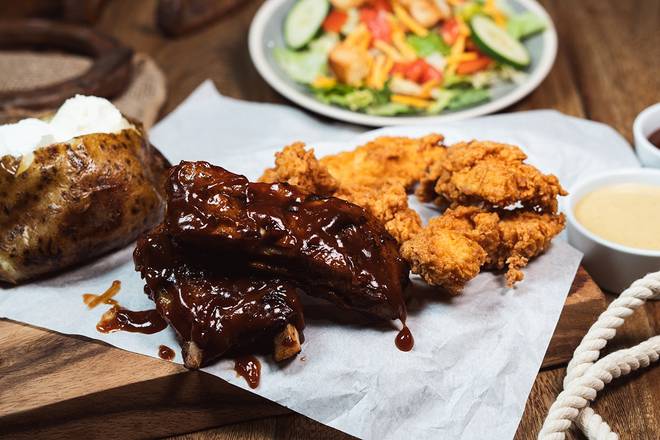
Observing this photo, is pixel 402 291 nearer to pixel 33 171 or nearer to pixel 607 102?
→ pixel 33 171

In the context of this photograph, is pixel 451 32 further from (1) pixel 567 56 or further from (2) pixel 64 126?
(2) pixel 64 126

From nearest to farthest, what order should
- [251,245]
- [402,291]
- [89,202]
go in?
[251,245], [402,291], [89,202]

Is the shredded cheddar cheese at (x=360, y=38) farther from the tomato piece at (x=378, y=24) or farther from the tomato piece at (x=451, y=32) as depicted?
the tomato piece at (x=451, y=32)

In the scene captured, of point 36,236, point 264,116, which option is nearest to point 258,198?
point 36,236

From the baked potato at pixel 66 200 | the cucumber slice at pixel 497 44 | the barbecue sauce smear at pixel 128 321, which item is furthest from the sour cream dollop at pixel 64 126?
the cucumber slice at pixel 497 44

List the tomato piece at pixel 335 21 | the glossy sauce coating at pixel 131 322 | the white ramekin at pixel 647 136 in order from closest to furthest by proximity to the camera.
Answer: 1. the glossy sauce coating at pixel 131 322
2. the white ramekin at pixel 647 136
3. the tomato piece at pixel 335 21

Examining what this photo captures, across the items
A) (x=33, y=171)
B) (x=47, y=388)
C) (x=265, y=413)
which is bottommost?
(x=265, y=413)
